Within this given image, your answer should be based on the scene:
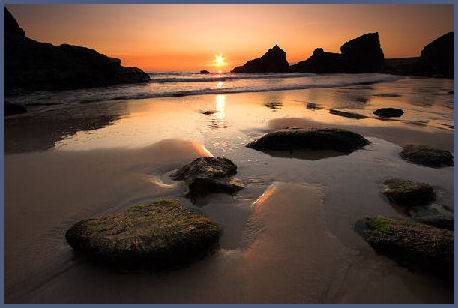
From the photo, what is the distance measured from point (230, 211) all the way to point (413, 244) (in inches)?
80.2

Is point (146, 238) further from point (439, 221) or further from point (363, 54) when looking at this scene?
point (363, 54)

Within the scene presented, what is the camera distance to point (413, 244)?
300cm

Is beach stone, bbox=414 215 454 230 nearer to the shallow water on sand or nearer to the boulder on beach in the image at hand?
Result: the shallow water on sand

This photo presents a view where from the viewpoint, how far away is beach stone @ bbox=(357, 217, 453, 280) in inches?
111

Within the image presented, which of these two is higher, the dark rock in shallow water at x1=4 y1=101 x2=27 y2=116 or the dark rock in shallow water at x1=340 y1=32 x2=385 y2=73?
the dark rock in shallow water at x1=340 y1=32 x2=385 y2=73

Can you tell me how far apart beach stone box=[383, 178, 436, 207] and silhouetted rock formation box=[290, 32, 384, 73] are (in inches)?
2844

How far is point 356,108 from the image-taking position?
504 inches

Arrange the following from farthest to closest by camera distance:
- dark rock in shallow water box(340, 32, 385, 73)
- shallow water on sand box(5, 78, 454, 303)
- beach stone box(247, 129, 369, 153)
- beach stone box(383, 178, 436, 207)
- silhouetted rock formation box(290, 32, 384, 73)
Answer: dark rock in shallow water box(340, 32, 385, 73) → silhouetted rock formation box(290, 32, 384, 73) → beach stone box(247, 129, 369, 153) → beach stone box(383, 178, 436, 207) → shallow water on sand box(5, 78, 454, 303)

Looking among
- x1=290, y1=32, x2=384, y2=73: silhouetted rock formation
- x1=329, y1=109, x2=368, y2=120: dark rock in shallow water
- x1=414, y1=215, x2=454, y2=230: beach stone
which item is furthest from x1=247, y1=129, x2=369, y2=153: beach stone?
x1=290, y1=32, x2=384, y2=73: silhouetted rock formation

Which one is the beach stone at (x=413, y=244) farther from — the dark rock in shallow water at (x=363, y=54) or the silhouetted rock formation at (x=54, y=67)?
the dark rock in shallow water at (x=363, y=54)

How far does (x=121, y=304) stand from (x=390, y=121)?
957 centimetres

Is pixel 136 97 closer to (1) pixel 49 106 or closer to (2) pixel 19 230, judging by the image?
(1) pixel 49 106

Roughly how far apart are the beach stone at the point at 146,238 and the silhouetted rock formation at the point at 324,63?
74.1 meters

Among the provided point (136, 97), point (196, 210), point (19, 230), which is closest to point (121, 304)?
point (196, 210)
